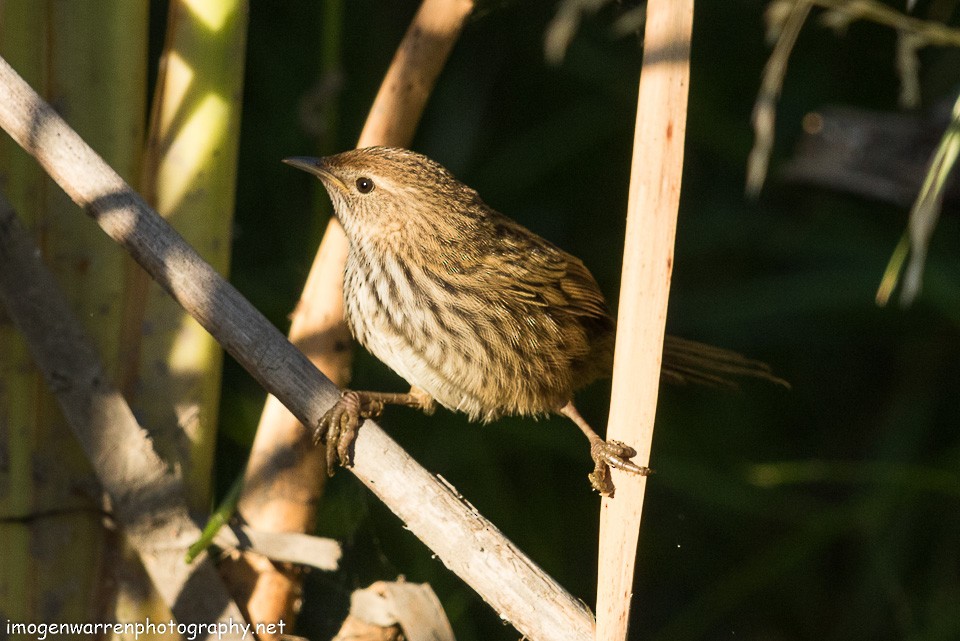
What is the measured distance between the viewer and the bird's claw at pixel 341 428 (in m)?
1.82

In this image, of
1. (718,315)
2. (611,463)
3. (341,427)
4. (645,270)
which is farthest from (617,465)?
(718,315)

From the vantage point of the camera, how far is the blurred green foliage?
130 inches

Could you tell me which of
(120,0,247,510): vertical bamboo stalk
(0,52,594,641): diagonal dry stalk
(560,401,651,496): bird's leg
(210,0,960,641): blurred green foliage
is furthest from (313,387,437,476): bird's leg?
(210,0,960,641): blurred green foliage

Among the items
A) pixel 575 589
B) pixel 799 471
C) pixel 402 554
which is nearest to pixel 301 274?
pixel 402 554

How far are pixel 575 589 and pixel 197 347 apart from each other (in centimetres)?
146

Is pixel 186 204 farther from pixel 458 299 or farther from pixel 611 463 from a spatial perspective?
pixel 611 463

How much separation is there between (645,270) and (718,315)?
2070mm

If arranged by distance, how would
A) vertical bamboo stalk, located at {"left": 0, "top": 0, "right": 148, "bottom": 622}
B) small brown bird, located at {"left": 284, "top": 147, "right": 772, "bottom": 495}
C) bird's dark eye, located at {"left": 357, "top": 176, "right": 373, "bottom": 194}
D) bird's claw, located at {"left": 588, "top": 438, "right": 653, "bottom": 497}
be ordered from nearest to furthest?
→ bird's claw, located at {"left": 588, "top": 438, "right": 653, "bottom": 497}
vertical bamboo stalk, located at {"left": 0, "top": 0, "right": 148, "bottom": 622}
small brown bird, located at {"left": 284, "top": 147, "right": 772, "bottom": 495}
bird's dark eye, located at {"left": 357, "top": 176, "right": 373, "bottom": 194}

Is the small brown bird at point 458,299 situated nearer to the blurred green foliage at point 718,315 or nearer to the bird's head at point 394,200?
the bird's head at point 394,200

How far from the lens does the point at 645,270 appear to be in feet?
4.95

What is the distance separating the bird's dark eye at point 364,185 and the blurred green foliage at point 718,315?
57cm

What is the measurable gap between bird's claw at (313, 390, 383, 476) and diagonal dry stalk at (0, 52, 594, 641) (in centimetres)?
12

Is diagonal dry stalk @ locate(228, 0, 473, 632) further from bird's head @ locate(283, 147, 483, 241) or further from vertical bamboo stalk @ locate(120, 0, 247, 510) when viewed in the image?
bird's head @ locate(283, 147, 483, 241)

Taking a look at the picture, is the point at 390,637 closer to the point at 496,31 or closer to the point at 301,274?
the point at 301,274
